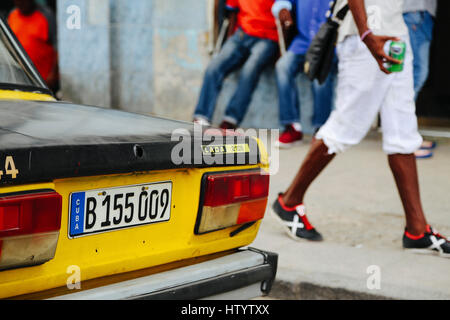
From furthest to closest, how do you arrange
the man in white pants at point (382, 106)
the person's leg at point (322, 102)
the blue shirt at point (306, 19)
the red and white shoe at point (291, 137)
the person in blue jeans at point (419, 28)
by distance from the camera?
the red and white shoe at point (291, 137) < the person's leg at point (322, 102) < the blue shirt at point (306, 19) < the person in blue jeans at point (419, 28) < the man in white pants at point (382, 106)

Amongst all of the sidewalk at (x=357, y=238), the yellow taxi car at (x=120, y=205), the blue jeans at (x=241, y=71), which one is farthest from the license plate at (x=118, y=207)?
the blue jeans at (x=241, y=71)

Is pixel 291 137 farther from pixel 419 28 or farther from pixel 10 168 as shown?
pixel 10 168

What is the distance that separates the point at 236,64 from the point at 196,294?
5865mm

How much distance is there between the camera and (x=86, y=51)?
32.3 ft

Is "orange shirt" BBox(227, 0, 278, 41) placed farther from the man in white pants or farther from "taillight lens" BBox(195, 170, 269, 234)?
"taillight lens" BBox(195, 170, 269, 234)

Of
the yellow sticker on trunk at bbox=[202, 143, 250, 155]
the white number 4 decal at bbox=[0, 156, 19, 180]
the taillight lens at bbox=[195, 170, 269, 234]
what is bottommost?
the taillight lens at bbox=[195, 170, 269, 234]

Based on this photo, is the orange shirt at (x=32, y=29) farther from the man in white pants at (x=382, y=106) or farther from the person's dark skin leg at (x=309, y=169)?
the man in white pants at (x=382, y=106)

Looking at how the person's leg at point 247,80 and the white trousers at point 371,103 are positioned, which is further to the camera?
the person's leg at point 247,80

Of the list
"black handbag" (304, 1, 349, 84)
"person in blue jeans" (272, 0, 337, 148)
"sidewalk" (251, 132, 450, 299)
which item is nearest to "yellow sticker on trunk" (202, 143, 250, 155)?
"sidewalk" (251, 132, 450, 299)

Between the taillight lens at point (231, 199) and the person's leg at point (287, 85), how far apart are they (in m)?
4.95

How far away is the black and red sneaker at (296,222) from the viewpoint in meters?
4.41

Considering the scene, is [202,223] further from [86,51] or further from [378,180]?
[86,51]

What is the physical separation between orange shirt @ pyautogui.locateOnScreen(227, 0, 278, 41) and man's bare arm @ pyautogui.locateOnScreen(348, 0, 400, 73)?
3.92m

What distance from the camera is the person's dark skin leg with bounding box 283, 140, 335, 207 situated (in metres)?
4.24
